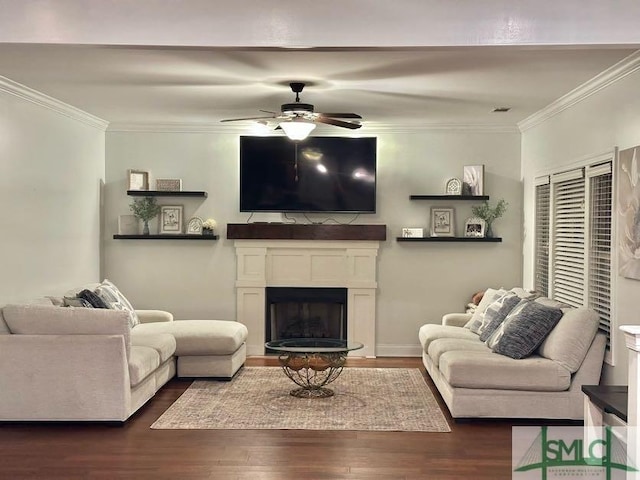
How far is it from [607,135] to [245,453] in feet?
10.9

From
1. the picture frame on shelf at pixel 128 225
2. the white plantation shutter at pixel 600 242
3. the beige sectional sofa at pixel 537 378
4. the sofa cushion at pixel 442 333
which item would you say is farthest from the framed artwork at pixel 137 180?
the white plantation shutter at pixel 600 242

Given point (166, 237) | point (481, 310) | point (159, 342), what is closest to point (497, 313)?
point (481, 310)

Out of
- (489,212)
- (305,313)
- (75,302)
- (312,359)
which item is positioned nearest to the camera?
(312,359)

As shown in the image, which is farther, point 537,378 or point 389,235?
point 389,235

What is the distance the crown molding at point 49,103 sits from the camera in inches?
231

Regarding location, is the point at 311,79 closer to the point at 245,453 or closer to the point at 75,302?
the point at 75,302

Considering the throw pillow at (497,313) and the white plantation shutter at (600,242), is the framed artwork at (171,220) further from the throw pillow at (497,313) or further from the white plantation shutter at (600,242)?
the white plantation shutter at (600,242)

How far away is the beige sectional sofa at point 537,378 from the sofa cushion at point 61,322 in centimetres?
238

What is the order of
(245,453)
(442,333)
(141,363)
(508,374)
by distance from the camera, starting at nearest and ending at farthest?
(245,453) → (508,374) → (141,363) → (442,333)

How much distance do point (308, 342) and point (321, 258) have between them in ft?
5.85

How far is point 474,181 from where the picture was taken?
8.01 m

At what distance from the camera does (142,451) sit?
4.66 meters

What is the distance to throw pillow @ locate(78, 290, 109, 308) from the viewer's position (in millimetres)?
6293

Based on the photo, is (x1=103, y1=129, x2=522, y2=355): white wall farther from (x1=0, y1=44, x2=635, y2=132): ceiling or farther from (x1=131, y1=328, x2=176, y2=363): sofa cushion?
(x1=131, y1=328, x2=176, y2=363): sofa cushion
